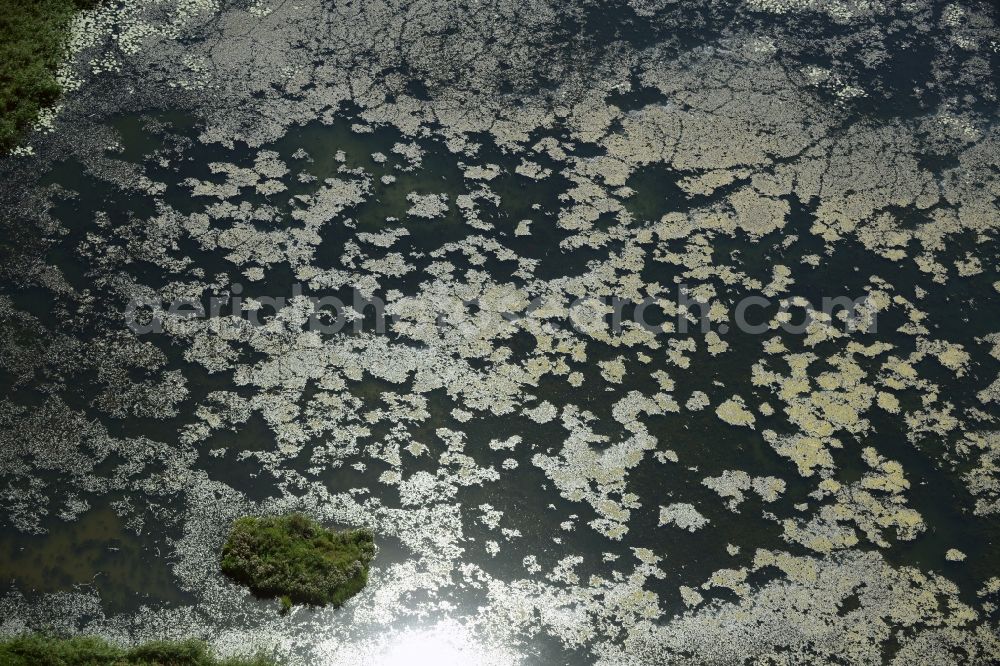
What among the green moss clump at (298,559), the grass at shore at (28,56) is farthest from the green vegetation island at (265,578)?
the grass at shore at (28,56)

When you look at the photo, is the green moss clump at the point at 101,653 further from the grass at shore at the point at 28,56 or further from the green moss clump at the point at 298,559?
the grass at shore at the point at 28,56

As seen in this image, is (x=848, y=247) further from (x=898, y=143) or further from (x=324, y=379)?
(x=324, y=379)

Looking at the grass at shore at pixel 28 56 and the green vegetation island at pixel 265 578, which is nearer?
the green vegetation island at pixel 265 578

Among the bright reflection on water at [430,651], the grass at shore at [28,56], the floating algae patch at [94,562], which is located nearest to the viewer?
the bright reflection on water at [430,651]

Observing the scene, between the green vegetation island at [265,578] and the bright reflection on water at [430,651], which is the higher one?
the green vegetation island at [265,578]

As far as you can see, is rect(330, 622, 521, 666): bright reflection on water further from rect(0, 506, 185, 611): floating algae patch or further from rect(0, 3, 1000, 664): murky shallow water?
rect(0, 506, 185, 611): floating algae patch

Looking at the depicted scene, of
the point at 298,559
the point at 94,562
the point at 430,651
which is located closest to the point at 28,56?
the point at 94,562

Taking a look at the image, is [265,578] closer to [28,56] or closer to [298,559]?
[298,559]
